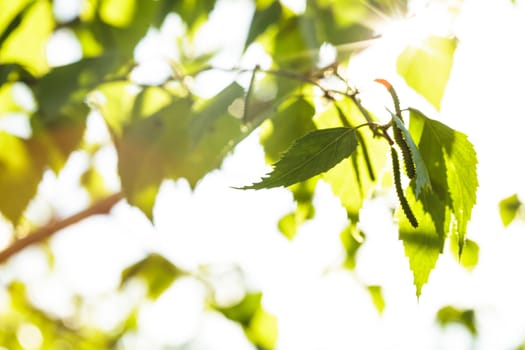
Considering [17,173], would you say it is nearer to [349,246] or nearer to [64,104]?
[64,104]

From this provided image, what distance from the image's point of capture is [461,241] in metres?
0.52

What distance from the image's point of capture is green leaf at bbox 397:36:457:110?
2.72ft

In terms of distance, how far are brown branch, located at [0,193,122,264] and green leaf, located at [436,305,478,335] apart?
1.11m

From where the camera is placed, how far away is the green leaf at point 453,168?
0.52 m

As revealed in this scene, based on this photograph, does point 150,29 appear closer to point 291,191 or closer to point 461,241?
point 291,191

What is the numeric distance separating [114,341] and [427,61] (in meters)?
1.64

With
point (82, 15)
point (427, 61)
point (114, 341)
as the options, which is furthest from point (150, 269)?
point (427, 61)

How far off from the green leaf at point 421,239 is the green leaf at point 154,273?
1188 millimetres

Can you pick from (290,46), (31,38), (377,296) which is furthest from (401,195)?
(377,296)

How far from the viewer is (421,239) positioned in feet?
1.75

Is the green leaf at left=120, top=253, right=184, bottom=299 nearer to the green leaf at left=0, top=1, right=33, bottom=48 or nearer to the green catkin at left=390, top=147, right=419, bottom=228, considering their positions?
the green leaf at left=0, top=1, right=33, bottom=48

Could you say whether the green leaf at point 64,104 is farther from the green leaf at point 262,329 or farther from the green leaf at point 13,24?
the green leaf at point 262,329

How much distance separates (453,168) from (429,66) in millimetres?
367

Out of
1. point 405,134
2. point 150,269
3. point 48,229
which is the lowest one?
point 150,269
